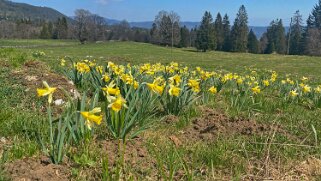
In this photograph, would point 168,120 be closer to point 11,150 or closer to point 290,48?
point 11,150

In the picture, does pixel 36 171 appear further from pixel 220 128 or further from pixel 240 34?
pixel 240 34

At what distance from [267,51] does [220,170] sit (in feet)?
295

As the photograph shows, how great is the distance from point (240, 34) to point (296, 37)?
1420 centimetres

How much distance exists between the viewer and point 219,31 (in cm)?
9206

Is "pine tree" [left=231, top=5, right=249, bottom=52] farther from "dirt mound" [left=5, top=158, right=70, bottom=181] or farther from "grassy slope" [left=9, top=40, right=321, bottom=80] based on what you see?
"dirt mound" [left=5, top=158, right=70, bottom=181]

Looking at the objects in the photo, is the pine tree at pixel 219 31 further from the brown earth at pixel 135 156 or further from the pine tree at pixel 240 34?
the brown earth at pixel 135 156

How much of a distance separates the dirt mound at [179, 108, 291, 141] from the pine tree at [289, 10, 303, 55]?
284 feet

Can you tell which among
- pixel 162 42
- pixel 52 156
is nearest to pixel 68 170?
pixel 52 156

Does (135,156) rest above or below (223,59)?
above

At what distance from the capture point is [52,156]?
2773 mm

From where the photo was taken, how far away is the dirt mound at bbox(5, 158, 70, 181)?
2526 millimetres

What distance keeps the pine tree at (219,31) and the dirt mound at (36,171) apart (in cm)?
8677

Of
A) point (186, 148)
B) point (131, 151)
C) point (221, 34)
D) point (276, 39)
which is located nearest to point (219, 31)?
point (221, 34)

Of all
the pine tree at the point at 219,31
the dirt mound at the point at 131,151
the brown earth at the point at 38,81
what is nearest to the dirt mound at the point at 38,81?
the brown earth at the point at 38,81
